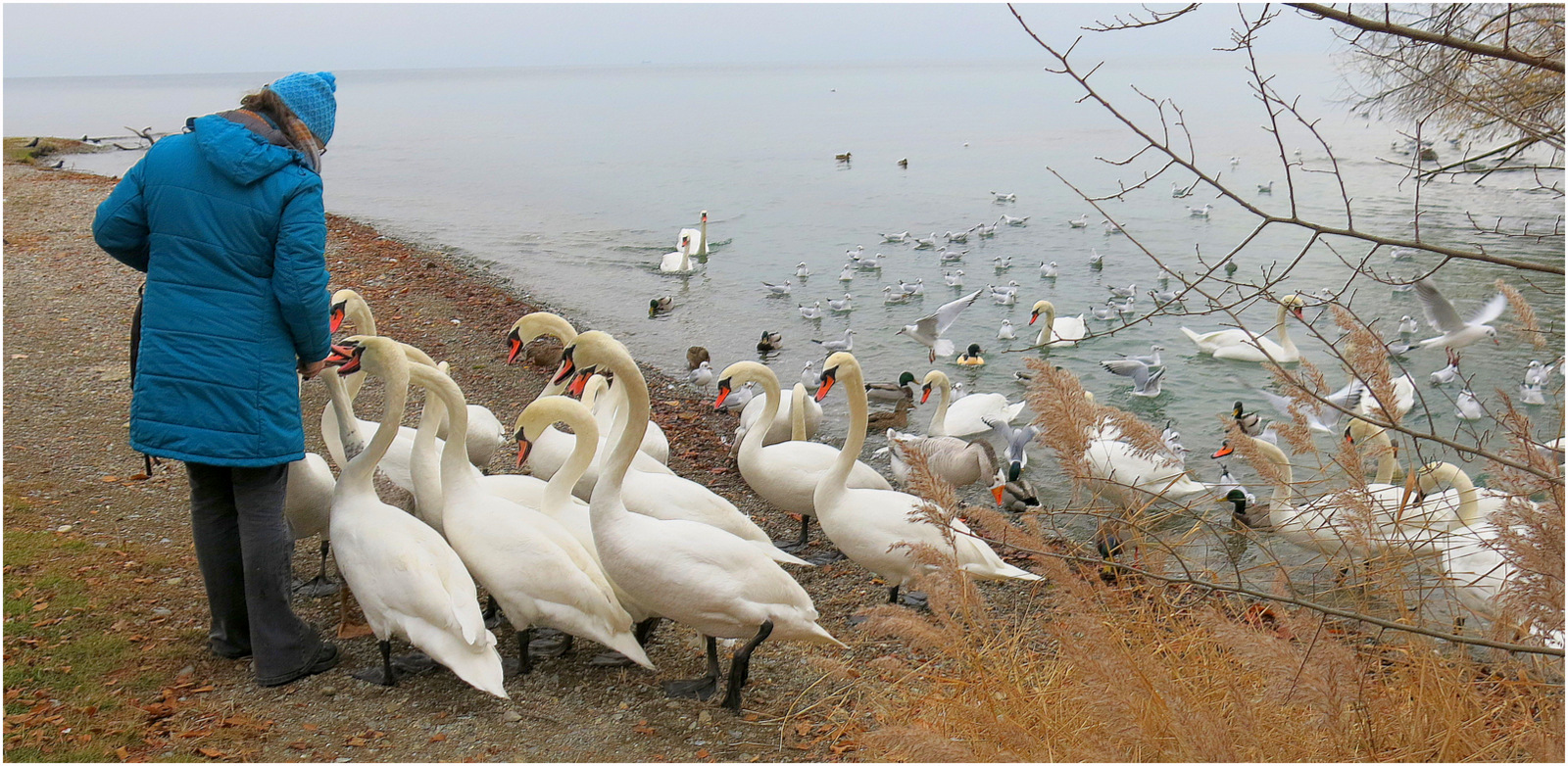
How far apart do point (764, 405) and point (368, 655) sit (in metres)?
3.31

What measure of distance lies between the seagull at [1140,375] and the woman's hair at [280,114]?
9.06 metres

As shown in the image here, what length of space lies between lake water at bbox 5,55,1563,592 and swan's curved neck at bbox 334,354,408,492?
3458 mm

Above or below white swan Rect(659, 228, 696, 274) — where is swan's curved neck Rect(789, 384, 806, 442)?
above

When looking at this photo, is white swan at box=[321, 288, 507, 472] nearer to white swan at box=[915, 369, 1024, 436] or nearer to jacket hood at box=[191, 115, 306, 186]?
jacket hood at box=[191, 115, 306, 186]

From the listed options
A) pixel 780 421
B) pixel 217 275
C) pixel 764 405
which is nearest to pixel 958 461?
pixel 780 421

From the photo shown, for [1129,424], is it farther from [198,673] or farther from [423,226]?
[423,226]

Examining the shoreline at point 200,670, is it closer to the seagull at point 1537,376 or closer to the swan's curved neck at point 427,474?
the swan's curved neck at point 427,474

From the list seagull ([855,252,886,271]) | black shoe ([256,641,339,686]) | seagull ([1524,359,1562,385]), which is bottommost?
black shoe ([256,641,339,686])

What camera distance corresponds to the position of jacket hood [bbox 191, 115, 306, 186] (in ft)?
12.4

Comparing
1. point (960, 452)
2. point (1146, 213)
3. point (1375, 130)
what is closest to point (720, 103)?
point (1375, 130)

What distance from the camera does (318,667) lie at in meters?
4.61

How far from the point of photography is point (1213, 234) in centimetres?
2112

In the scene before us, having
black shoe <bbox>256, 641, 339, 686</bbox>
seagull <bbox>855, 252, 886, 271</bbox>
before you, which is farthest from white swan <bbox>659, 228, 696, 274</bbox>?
black shoe <bbox>256, 641, 339, 686</bbox>

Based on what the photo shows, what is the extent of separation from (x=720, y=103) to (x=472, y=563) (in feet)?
272
